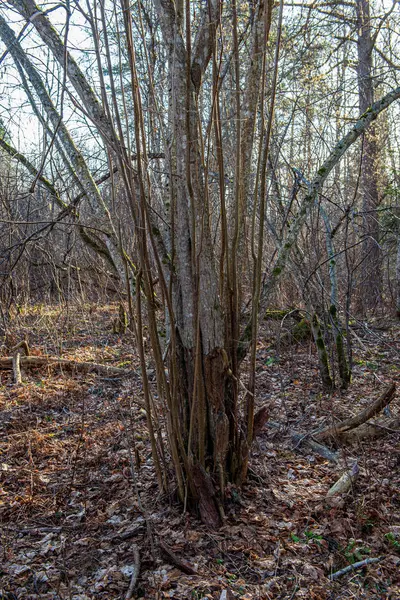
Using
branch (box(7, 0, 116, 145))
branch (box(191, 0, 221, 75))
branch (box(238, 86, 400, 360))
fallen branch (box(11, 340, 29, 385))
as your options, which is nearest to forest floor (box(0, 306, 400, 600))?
branch (box(238, 86, 400, 360))

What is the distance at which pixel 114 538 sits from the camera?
2.74 metres

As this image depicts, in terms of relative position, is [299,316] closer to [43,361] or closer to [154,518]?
[43,361]

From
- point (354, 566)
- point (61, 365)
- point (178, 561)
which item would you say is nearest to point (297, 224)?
point (354, 566)

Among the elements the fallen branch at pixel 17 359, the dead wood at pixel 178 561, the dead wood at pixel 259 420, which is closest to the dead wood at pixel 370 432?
the dead wood at pixel 259 420

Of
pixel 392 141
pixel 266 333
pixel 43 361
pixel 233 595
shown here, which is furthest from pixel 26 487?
pixel 392 141

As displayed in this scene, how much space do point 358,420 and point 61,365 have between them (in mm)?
3953

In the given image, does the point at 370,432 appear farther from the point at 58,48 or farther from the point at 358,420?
the point at 58,48

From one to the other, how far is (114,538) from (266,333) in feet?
17.8

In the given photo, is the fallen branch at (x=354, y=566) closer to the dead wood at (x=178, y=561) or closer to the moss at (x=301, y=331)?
the dead wood at (x=178, y=561)

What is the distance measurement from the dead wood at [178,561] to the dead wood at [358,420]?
1.88 metres

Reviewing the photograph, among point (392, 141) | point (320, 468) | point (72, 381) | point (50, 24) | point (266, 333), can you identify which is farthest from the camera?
point (392, 141)

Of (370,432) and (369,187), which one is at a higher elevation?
(369,187)

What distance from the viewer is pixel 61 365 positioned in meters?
6.32

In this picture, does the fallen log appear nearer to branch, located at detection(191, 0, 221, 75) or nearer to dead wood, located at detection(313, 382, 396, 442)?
dead wood, located at detection(313, 382, 396, 442)
